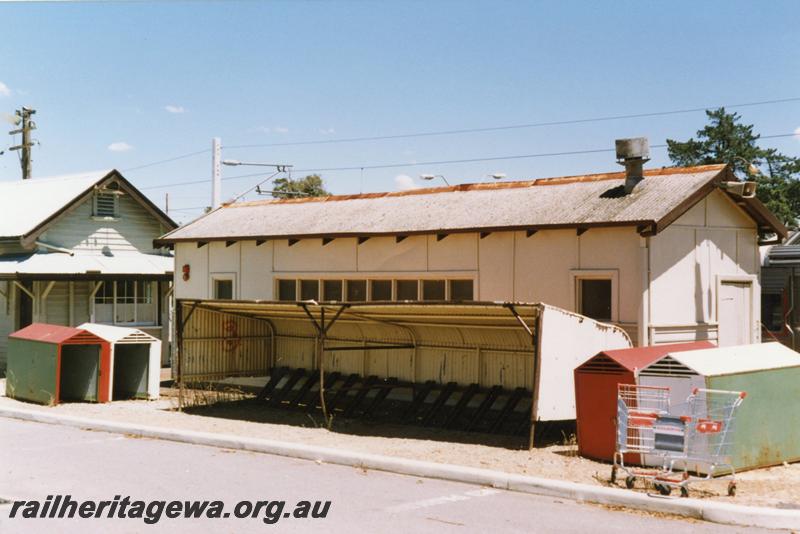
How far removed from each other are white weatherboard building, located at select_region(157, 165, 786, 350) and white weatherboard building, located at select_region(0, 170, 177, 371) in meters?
6.85

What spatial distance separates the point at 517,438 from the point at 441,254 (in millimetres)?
4386

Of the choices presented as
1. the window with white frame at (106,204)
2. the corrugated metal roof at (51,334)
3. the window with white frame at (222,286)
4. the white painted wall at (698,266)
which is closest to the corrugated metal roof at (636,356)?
the white painted wall at (698,266)

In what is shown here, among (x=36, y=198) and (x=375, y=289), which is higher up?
(x=36, y=198)

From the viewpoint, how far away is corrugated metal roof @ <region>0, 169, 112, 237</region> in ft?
84.6

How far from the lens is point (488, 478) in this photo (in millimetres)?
10594

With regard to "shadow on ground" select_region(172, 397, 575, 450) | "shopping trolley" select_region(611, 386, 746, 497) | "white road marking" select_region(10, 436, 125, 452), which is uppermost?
"shopping trolley" select_region(611, 386, 746, 497)

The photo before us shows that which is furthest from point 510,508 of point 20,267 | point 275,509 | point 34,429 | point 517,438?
point 20,267

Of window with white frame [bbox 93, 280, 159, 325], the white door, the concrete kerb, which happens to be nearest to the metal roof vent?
the white door

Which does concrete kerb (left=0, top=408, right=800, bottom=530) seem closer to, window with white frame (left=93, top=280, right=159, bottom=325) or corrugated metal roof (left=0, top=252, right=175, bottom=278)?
corrugated metal roof (left=0, top=252, right=175, bottom=278)

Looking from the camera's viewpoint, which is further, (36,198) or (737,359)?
(36,198)

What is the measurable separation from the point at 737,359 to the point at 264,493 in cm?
627

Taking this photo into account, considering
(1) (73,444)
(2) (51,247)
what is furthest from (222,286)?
(1) (73,444)

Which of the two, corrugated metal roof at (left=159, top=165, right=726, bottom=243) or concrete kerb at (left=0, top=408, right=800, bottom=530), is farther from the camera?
corrugated metal roof at (left=159, top=165, right=726, bottom=243)

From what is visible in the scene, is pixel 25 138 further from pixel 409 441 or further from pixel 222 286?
pixel 409 441
